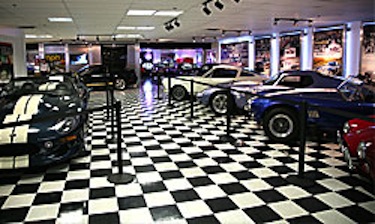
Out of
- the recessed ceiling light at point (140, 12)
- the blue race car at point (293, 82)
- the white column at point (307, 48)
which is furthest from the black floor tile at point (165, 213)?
the white column at point (307, 48)

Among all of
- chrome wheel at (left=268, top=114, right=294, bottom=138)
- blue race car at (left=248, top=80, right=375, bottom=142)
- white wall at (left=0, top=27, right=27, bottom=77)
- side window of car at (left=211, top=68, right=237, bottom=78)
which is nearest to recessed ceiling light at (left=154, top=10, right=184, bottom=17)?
side window of car at (left=211, top=68, right=237, bottom=78)

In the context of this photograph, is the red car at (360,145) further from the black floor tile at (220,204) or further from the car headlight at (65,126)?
the car headlight at (65,126)

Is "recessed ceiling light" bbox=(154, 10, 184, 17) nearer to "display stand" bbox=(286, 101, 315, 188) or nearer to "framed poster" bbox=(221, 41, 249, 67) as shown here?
"display stand" bbox=(286, 101, 315, 188)

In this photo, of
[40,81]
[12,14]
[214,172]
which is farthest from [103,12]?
[214,172]

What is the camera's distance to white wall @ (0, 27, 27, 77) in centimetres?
1161

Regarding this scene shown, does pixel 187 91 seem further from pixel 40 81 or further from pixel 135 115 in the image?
pixel 40 81

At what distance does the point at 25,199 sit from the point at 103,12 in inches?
247

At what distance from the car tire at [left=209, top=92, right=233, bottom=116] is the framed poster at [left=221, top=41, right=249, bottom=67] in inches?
482

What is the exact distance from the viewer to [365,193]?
11.3 feet

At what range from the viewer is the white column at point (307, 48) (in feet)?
45.9

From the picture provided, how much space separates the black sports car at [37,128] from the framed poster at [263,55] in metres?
13.9

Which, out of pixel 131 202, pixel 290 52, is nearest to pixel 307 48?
pixel 290 52

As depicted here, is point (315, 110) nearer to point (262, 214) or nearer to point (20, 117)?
point (262, 214)

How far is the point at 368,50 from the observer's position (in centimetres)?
1130
